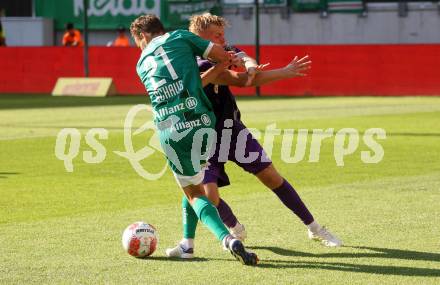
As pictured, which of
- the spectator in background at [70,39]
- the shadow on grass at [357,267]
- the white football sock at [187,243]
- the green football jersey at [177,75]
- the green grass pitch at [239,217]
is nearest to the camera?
the shadow on grass at [357,267]

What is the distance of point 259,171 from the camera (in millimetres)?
8680

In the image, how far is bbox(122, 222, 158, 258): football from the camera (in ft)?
26.6

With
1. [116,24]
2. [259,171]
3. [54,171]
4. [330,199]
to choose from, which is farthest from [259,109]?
[116,24]

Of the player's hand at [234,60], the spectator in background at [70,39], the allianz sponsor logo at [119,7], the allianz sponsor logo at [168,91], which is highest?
the player's hand at [234,60]

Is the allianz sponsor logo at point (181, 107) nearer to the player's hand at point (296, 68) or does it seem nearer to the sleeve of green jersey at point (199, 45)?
the sleeve of green jersey at point (199, 45)

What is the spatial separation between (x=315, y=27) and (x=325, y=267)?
1509 inches

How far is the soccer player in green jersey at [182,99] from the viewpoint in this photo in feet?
25.6

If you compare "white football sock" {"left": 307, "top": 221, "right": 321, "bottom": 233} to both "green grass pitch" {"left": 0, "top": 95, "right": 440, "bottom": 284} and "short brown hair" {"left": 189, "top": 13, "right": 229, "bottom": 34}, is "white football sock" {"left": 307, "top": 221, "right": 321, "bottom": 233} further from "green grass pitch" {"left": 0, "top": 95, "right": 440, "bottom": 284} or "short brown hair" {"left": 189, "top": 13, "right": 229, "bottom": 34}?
"short brown hair" {"left": 189, "top": 13, "right": 229, "bottom": 34}

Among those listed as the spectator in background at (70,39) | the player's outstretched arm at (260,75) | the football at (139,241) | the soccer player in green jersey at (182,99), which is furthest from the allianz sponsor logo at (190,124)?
the spectator in background at (70,39)

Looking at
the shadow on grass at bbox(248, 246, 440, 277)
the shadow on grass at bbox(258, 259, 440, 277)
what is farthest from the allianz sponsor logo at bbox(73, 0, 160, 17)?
the shadow on grass at bbox(258, 259, 440, 277)

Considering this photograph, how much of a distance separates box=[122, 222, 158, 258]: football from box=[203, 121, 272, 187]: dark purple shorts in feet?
2.28

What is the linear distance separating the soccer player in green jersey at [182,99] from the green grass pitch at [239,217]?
2.01ft

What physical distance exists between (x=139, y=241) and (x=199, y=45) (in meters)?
1.48

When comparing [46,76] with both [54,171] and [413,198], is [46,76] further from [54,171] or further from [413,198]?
[413,198]
